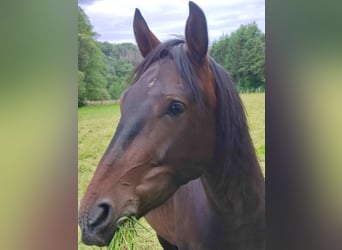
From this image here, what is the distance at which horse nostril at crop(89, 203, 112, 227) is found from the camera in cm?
154

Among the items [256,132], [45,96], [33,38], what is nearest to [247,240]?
[256,132]

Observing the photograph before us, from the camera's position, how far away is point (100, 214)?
5.09 feet

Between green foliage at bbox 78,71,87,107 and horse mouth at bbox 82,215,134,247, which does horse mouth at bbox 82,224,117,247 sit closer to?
horse mouth at bbox 82,215,134,247

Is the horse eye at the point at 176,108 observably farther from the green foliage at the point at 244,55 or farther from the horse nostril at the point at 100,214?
the horse nostril at the point at 100,214

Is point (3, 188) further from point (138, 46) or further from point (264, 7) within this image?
point (264, 7)

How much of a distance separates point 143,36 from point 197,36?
0.63 feet

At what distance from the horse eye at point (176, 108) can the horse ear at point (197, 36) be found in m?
0.16

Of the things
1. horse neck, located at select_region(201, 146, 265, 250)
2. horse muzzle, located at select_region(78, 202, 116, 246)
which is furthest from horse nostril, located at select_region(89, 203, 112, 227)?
horse neck, located at select_region(201, 146, 265, 250)

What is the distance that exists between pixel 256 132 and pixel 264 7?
0.43 m

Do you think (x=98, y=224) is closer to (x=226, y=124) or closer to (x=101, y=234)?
(x=101, y=234)

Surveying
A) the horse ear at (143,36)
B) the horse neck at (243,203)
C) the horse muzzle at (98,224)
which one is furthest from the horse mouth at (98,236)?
the horse ear at (143,36)

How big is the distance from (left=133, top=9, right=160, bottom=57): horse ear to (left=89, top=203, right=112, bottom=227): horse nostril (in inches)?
20.9

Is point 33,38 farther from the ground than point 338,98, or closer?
farther from the ground

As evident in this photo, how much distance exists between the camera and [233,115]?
1582 mm
